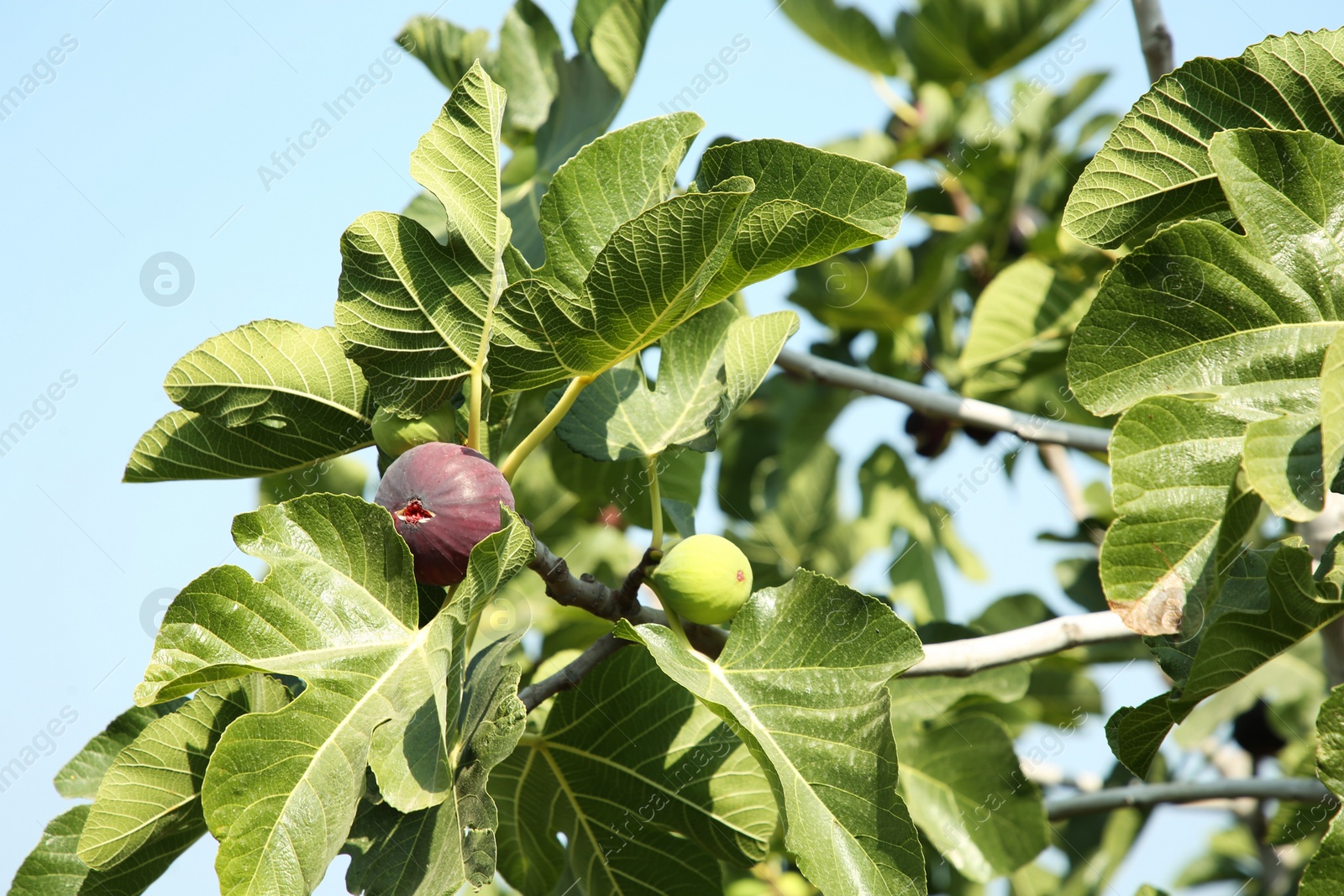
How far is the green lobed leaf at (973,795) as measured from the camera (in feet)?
6.70

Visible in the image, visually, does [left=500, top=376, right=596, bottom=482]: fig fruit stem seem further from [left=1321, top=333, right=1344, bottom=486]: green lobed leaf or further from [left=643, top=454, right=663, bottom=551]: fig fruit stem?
[left=1321, top=333, right=1344, bottom=486]: green lobed leaf

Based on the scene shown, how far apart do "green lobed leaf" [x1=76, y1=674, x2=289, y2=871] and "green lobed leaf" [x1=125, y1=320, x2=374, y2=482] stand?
1.19 feet

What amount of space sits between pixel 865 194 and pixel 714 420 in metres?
0.48

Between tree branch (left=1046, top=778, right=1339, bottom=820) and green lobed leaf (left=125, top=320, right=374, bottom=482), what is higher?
green lobed leaf (left=125, top=320, right=374, bottom=482)

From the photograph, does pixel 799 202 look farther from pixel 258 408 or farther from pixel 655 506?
pixel 258 408

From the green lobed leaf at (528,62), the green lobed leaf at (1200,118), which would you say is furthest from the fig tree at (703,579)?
the green lobed leaf at (528,62)

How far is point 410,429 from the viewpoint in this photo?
4.68 ft

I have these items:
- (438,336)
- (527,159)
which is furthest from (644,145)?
(527,159)

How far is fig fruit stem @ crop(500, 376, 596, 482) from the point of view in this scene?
4.74 ft

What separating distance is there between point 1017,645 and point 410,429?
0.97 metres

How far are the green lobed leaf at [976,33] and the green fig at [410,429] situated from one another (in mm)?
2509

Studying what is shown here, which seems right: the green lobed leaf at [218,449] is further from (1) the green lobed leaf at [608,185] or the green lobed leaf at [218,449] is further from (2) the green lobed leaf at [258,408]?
(1) the green lobed leaf at [608,185]

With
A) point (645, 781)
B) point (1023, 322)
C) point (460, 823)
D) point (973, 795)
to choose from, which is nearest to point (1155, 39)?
point (1023, 322)

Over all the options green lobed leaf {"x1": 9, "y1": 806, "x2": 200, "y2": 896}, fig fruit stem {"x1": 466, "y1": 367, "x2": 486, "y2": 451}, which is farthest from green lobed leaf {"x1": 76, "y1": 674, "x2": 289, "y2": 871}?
fig fruit stem {"x1": 466, "y1": 367, "x2": 486, "y2": 451}
